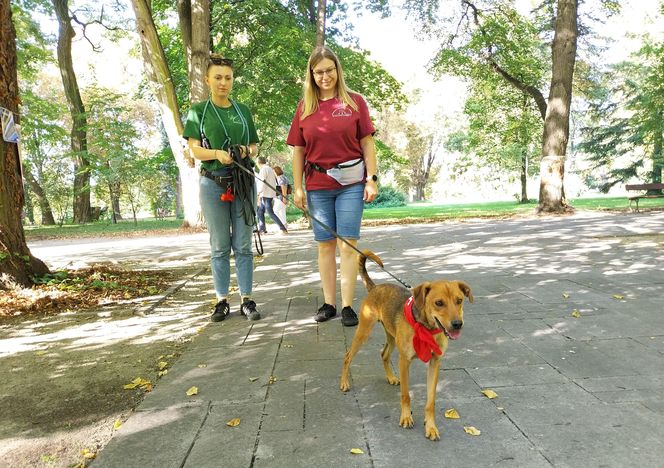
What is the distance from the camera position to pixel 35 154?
2862 centimetres

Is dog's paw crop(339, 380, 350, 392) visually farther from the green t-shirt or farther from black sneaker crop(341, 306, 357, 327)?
the green t-shirt

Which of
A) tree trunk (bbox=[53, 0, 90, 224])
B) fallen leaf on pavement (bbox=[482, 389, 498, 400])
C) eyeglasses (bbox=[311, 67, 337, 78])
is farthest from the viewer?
tree trunk (bbox=[53, 0, 90, 224])

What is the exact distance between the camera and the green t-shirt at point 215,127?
4.03m

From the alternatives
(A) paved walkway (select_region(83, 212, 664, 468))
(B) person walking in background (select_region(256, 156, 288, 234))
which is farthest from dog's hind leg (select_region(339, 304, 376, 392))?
(B) person walking in background (select_region(256, 156, 288, 234))

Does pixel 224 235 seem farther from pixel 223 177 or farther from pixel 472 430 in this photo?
pixel 472 430

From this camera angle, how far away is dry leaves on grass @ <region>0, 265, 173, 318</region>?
4.77 m

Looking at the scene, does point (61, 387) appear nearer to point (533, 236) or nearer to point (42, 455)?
point (42, 455)

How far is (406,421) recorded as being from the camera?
7.43ft

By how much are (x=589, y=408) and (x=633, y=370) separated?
2.32 ft

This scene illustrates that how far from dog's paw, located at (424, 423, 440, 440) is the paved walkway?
4 cm

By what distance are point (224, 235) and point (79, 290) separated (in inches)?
94.8

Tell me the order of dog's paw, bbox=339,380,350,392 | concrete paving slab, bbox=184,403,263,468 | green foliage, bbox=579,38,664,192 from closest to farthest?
concrete paving slab, bbox=184,403,263,468 → dog's paw, bbox=339,380,350,392 → green foliage, bbox=579,38,664,192

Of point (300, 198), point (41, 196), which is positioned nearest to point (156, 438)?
point (300, 198)

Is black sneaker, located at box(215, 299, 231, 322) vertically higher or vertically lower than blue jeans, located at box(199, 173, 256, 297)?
lower
